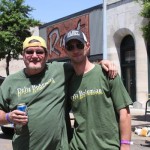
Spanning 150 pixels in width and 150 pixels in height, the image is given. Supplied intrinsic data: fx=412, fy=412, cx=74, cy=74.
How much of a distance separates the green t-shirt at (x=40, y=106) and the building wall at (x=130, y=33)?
1801cm

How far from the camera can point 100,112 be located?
11.2ft

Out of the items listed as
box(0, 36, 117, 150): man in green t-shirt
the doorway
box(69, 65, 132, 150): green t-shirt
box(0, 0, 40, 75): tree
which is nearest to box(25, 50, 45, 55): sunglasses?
box(0, 36, 117, 150): man in green t-shirt

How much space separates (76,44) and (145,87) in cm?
1997

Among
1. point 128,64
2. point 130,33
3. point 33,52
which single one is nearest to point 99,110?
point 33,52

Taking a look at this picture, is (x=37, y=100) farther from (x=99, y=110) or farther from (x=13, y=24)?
(x=13, y=24)

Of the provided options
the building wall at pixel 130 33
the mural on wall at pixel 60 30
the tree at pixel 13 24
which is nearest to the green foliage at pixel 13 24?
the tree at pixel 13 24

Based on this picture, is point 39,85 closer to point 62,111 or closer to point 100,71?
point 62,111

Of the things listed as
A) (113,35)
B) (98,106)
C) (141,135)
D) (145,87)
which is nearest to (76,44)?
(98,106)

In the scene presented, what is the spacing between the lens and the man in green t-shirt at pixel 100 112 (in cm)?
341

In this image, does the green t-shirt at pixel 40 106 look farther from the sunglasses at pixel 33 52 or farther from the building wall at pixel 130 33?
the building wall at pixel 130 33

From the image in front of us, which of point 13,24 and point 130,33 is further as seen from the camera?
point 13,24

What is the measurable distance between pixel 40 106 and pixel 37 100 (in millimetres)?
64

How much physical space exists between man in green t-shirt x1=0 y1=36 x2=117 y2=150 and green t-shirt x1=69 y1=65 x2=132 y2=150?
19cm

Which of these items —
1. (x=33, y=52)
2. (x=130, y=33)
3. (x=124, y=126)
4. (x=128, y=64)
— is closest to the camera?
(x=124, y=126)
